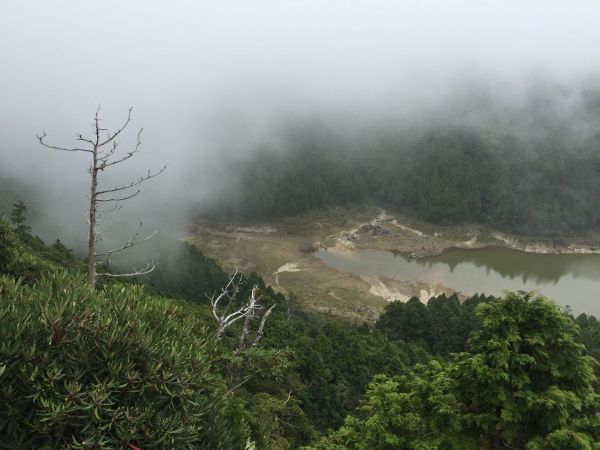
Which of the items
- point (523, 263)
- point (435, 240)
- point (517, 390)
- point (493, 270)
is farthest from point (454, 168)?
point (517, 390)

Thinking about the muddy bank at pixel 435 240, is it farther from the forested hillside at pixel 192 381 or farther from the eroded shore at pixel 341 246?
the forested hillside at pixel 192 381

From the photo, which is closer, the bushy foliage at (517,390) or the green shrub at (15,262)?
the bushy foliage at (517,390)

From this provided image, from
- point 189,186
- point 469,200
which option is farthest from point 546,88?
point 189,186

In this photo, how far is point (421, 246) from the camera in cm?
8625

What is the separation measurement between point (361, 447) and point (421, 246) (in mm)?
79903

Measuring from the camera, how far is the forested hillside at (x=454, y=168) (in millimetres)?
101625

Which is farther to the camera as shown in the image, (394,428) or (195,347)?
(394,428)

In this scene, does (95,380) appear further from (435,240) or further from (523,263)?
(435,240)

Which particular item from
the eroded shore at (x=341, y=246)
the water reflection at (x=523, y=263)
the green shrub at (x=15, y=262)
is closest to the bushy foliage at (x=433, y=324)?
the eroded shore at (x=341, y=246)

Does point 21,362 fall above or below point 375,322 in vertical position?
above

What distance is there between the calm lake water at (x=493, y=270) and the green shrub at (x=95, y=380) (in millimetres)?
68207

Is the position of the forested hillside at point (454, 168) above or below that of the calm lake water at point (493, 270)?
above

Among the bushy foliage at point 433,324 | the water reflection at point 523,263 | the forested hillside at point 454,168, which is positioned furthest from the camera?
the forested hillside at point 454,168

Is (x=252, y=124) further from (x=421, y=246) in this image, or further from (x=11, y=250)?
(x=11, y=250)
